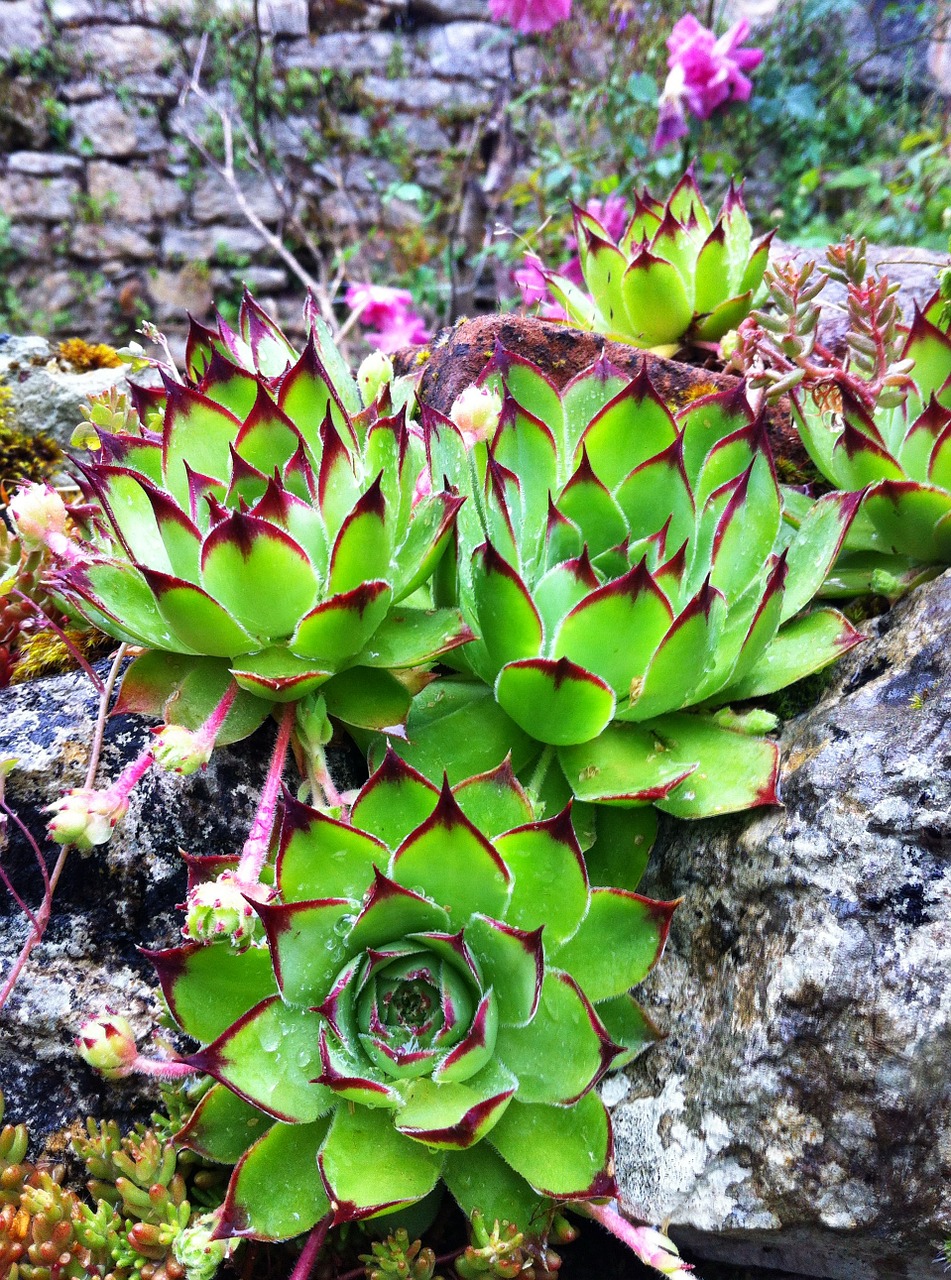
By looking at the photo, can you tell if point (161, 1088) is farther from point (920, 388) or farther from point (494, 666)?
point (920, 388)

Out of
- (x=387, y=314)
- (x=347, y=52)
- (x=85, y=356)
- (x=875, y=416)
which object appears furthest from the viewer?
(x=347, y=52)

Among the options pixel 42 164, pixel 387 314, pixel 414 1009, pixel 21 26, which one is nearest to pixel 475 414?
pixel 414 1009

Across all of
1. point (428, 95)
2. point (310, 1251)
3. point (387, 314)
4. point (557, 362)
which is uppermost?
point (428, 95)

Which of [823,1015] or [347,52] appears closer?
[823,1015]

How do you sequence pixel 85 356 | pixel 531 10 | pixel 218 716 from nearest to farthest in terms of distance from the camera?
pixel 218 716, pixel 85 356, pixel 531 10

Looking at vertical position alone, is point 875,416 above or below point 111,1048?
above

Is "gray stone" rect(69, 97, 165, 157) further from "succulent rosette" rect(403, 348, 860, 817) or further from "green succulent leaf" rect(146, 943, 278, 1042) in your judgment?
"green succulent leaf" rect(146, 943, 278, 1042)

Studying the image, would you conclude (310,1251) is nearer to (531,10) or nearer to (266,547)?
(266,547)

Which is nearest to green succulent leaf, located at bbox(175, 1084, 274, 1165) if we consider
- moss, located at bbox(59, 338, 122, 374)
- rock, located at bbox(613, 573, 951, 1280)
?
rock, located at bbox(613, 573, 951, 1280)
